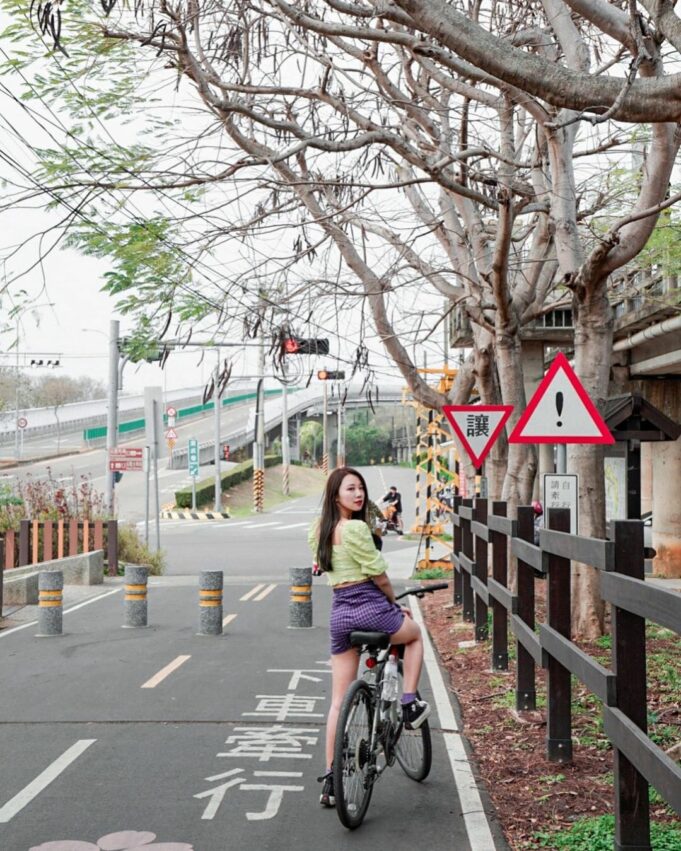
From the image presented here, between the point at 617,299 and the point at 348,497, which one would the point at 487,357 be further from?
the point at 348,497

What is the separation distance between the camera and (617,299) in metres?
18.0

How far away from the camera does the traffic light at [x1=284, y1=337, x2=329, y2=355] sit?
12.6 metres

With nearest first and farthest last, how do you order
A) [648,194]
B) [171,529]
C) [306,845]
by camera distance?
[306,845] → [648,194] → [171,529]

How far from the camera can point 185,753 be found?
24.8 feet

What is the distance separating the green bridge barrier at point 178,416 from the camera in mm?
82981

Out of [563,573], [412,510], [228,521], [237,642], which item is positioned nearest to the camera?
[563,573]

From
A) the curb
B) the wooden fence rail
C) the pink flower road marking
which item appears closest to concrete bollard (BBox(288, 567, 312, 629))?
the pink flower road marking

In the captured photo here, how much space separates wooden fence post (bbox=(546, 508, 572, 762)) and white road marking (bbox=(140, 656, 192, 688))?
4.24 metres

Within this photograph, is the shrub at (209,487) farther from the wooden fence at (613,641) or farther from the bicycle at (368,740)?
the bicycle at (368,740)

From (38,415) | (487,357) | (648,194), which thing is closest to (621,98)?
(648,194)

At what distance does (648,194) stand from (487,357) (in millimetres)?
7264

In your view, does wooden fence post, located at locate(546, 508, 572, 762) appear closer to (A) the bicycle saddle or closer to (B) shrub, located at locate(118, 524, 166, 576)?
(A) the bicycle saddle

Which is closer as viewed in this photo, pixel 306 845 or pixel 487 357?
pixel 306 845

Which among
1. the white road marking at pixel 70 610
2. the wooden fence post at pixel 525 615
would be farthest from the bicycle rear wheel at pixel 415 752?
the white road marking at pixel 70 610
